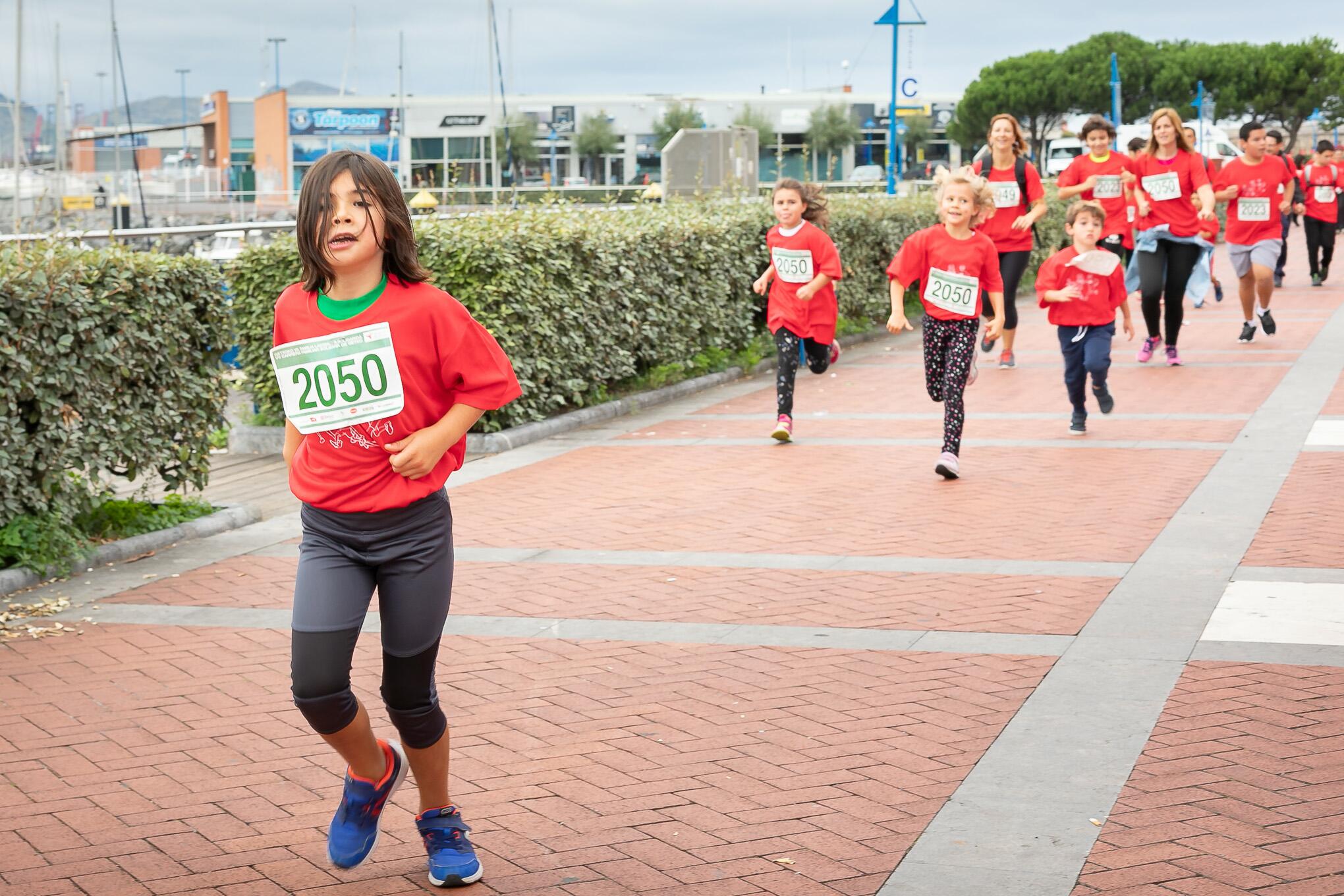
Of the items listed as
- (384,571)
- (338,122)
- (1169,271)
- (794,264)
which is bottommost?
(384,571)

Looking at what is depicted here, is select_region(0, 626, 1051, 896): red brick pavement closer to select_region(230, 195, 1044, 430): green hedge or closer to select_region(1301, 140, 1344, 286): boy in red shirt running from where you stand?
select_region(230, 195, 1044, 430): green hedge

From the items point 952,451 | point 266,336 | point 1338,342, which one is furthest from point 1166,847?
point 1338,342

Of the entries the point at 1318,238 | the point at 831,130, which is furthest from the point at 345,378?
the point at 831,130

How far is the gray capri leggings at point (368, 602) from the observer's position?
139 inches

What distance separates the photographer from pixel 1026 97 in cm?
8556

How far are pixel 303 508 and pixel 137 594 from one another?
344cm

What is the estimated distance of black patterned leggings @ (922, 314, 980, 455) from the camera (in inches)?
354

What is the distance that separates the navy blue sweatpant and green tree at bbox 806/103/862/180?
78850 mm

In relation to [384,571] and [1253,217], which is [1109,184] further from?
[384,571]

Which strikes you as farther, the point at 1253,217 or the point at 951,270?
the point at 1253,217

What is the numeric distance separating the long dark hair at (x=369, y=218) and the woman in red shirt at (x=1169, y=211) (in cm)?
1041

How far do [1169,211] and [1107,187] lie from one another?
4.03ft

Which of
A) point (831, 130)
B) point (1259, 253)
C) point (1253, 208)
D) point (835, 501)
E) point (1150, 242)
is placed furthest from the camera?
point (831, 130)

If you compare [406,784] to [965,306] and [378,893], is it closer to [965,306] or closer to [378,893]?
[378,893]
